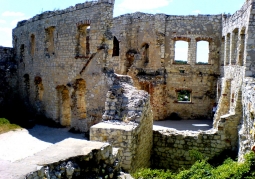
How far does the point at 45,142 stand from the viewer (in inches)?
458

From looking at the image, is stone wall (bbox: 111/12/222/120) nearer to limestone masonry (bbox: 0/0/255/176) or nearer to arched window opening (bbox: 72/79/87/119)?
limestone masonry (bbox: 0/0/255/176)

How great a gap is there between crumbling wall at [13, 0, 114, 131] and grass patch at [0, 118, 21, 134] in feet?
5.96

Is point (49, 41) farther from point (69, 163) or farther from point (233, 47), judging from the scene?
point (69, 163)

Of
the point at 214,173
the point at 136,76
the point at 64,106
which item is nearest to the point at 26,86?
the point at 64,106

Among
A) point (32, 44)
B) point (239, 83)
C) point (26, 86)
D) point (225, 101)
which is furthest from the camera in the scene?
point (26, 86)

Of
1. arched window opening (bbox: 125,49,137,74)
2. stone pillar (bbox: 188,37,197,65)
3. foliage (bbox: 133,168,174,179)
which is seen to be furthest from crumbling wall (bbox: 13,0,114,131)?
stone pillar (bbox: 188,37,197,65)

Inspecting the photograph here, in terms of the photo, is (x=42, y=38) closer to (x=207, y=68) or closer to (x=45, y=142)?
(x=45, y=142)

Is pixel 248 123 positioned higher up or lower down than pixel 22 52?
lower down

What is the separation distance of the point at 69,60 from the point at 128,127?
6.70 m

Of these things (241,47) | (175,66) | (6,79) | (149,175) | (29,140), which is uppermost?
(241,47)

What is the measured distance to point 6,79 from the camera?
18.3m

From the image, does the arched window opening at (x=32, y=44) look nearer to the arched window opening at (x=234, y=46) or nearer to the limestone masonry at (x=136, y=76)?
the limestone masonry at (x=136, y=76)

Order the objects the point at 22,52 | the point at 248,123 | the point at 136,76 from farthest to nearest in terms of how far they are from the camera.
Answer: the point at 22,52 < the point at 136,76 < the point at 248,123

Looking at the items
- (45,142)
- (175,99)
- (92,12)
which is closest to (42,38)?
(92,12)
